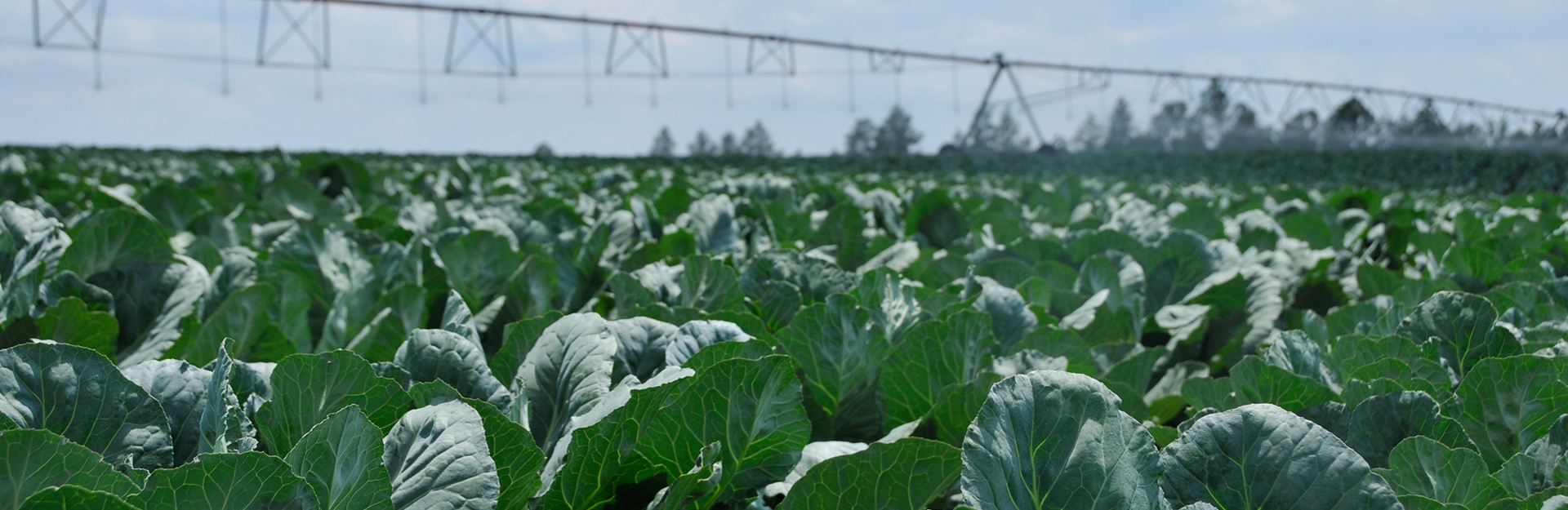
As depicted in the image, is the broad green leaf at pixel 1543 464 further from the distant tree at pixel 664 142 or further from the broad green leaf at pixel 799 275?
the distant tree at pixel 664 142

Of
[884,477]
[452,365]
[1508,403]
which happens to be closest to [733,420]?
[884,477]

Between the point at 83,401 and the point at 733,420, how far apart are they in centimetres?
56

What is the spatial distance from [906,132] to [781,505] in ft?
298

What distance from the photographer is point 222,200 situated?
304cm

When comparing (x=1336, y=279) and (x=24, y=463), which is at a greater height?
(x=24, y=463)

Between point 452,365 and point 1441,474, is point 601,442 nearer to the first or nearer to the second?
point 452,365

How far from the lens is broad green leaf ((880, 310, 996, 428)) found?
107 centimetres

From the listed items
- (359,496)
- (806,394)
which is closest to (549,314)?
(806,394)

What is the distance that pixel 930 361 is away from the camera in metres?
1.08

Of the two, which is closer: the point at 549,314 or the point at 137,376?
the point at 137,376

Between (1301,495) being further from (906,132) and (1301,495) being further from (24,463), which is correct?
(906,132)

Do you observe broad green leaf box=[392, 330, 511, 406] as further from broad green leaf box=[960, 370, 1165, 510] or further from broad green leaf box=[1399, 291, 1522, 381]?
broad green leaf box=[1399, 291, 1522, 381]

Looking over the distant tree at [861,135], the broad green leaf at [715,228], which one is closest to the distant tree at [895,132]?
the distant tree at [861,135]

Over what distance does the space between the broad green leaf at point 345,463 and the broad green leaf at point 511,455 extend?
0.10m
